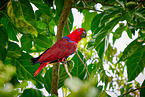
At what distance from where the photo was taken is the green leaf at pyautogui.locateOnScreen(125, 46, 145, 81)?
74 centimetres

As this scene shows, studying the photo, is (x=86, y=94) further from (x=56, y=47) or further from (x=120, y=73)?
(x=120, y=73)

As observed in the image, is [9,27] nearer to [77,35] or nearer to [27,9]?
[27,9]

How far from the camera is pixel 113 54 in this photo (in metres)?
1.40

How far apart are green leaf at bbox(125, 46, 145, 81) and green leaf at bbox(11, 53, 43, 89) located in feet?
1.38

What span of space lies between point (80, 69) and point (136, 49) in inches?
11.1

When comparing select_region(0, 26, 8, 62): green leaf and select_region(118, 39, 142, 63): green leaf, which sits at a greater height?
select_region(0, 26, 8, 62): green leaf

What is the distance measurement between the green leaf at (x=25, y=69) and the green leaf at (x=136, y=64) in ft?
1.38

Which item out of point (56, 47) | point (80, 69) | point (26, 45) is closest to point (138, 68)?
point (80, 69)

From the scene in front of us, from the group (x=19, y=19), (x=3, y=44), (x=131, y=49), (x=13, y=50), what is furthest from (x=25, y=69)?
(x=131, y=49)

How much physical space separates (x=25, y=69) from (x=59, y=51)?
31 cm

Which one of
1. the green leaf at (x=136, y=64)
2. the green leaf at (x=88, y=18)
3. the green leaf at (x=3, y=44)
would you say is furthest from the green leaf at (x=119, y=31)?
the green leaf at (x=3, y=44)

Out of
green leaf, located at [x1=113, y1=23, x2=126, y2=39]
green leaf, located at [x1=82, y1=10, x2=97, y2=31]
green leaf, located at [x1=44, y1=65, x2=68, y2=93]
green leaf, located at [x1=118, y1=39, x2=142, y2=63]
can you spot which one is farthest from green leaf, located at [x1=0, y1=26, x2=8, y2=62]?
green leaf, located at [x1=113, y1=23, x2=126, y2=39]

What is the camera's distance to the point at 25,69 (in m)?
0.71

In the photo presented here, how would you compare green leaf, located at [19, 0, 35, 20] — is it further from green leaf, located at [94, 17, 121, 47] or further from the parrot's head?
green leaf, located at [94, 17, 121, 47]
